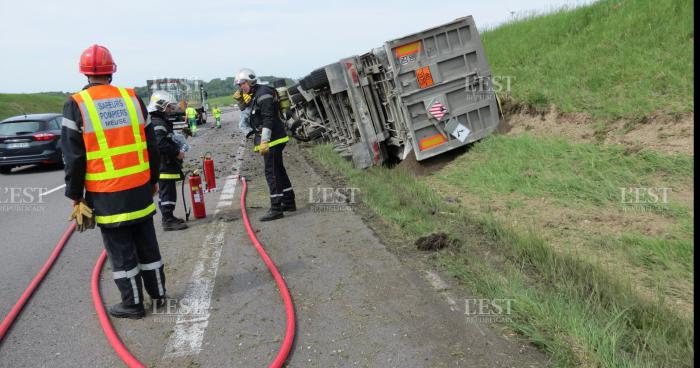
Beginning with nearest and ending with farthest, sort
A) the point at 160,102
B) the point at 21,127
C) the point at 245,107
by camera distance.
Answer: the point at 160,102 < the point at 245,107 < the point at 21,127

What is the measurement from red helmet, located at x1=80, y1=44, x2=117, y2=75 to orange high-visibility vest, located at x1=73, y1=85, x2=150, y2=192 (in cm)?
12

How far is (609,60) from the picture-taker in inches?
369

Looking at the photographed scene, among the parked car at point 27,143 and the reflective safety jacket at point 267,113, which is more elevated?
the parked car at point 27,143

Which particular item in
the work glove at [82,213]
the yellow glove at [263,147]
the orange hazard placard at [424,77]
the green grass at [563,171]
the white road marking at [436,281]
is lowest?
the green grass at [563,171]

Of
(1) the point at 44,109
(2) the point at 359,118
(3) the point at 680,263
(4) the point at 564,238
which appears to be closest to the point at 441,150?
(2) the point at 359,118

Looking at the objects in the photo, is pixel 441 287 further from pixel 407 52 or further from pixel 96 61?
pixel 407 52

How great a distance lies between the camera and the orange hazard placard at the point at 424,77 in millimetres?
8883

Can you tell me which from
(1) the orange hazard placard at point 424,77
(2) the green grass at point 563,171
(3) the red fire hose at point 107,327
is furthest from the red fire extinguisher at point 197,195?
(1) the orange hazard placard at point 424,77

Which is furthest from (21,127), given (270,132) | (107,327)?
(107,327)

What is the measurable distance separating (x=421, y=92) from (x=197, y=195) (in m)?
4.06

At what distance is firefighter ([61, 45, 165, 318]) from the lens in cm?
369

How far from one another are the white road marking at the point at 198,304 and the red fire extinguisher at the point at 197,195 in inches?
30.8

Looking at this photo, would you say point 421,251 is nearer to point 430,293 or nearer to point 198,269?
point 430,293

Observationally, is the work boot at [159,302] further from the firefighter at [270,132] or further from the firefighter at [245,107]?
the firefighter at [245,107]
